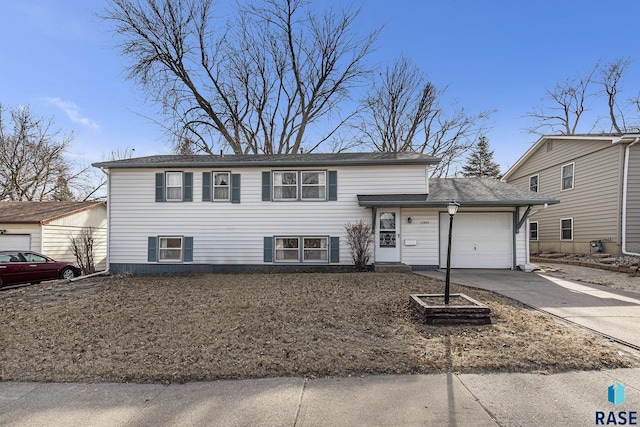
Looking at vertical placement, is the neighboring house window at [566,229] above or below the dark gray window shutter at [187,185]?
below

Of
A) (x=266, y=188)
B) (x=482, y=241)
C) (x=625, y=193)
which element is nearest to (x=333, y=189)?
(x=266, y=188)

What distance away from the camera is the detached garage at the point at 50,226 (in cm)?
1551

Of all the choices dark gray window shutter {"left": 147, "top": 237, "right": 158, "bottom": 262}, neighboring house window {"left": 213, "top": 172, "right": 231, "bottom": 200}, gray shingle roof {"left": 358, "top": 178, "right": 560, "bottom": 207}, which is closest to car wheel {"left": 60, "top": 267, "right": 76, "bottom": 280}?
dark gray window shutter {"left": 147, "top": 237, "right": 158, "bottom": 262}

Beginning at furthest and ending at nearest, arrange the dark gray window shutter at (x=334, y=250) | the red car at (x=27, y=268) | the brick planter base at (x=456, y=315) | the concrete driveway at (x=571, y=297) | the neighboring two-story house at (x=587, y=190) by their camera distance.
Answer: the neighboring two-story house at (x=587, y=190) < the dark gray window shutter at (x=334, y=250) < the red car at (x=27, y=268) < the concrete driveway at (x=571, y=297) < the brick planter base at (x=456, y=315)

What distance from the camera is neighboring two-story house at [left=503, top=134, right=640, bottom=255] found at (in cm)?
1302

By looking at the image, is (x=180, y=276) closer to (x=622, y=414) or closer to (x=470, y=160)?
(x=622, y=414)

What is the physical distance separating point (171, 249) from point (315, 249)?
5.57 meters

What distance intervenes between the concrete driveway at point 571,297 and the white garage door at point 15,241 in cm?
1846

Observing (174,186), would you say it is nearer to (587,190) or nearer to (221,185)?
(221,185)

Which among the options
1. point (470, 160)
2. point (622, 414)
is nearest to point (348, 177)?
point (622, 414)

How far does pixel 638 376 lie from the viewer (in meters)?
3.47

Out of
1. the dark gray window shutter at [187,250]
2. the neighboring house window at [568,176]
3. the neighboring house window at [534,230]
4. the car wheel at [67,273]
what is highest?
the neighboring house window at [568,176]

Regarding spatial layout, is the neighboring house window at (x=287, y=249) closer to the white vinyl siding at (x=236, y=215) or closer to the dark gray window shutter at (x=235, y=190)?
the white vinyl siding at (x=236, y=215)

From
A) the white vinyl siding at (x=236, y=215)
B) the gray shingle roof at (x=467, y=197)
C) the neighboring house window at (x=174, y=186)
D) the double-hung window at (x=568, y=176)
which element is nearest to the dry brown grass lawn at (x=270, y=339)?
the gray shingle roof at (x=467, y=197)
